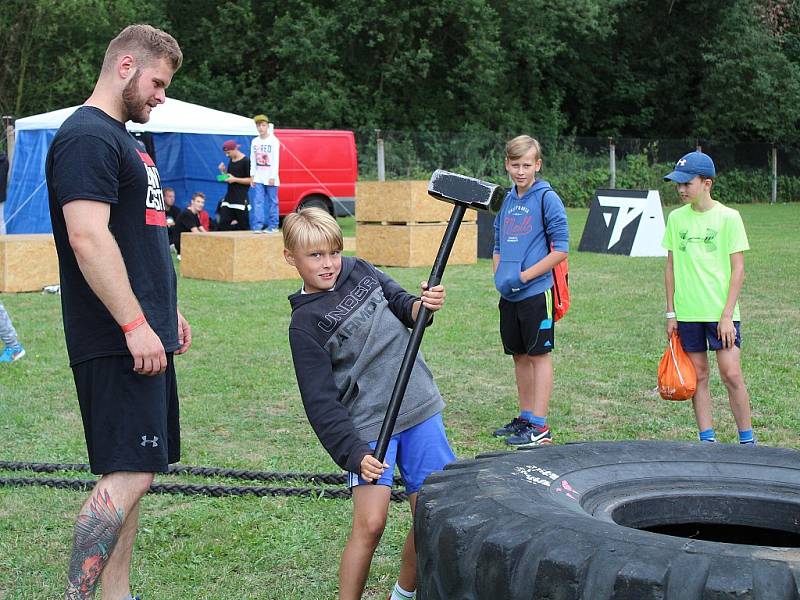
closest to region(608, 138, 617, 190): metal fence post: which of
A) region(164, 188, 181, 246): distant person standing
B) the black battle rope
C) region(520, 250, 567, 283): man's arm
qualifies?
region(164, 188, 181, 246): distant person standing

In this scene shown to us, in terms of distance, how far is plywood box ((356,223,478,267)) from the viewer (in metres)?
13.7

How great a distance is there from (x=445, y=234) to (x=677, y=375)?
8.19 ft

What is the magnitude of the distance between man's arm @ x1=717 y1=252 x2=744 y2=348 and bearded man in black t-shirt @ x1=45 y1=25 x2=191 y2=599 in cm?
304

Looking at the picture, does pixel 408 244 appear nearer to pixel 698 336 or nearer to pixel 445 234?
pixel 698 336

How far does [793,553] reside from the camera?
2.14 m

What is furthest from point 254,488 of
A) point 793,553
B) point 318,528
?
point 793,553

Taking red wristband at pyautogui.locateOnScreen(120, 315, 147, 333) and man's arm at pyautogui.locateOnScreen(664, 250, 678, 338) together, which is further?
man's arm at pyautogui.locateOnScreen(664, 250, 678, 338)

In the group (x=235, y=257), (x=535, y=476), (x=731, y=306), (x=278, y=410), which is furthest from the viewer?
(x=235, y=257)

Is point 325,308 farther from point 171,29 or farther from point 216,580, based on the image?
point 171,29

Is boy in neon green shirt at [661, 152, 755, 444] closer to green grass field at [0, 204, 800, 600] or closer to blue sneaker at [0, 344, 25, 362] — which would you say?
green grass field at [0, 204, 800, 600]

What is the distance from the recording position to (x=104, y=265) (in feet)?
9.93

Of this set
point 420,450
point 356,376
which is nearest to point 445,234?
point 356,376

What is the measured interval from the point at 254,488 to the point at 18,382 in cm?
318

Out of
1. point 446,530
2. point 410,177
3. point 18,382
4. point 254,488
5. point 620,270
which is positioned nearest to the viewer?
point 446,530
